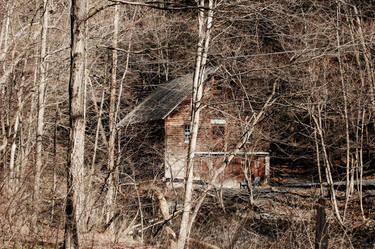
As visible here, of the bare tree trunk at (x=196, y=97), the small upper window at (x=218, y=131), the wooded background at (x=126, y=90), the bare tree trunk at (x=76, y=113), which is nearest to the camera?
the bare tree trunk at (x=76, y=113)

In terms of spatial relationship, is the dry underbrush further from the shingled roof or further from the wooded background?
the shingled roof

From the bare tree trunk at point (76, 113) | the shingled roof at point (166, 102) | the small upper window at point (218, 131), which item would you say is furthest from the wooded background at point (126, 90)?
the shingled roof at point (166, 102)

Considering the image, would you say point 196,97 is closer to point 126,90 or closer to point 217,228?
point 217,228

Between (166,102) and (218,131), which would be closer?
(218,131)

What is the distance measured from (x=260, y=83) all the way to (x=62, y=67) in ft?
21.9

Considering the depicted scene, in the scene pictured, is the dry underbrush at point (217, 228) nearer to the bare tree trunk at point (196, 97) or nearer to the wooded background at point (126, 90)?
the wooded background at point (126, 90)

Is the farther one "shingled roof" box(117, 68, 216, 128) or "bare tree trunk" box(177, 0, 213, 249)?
"shingled roof" box(117, 68, 216, 128)

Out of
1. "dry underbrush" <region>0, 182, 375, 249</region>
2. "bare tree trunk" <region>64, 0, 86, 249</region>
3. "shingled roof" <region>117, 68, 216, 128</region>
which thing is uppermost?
"shingled roof" <region>117, 68, 216, 128</region>

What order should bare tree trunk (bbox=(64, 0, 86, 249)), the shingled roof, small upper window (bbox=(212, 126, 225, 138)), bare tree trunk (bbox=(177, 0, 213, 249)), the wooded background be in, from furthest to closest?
the shingled roof, small upper window (bbox=(212, 126, 225, 138)), bare tree trunk (bbox=(177, 0, 213, 249)), the wooded background, bare tree trunk (bbox=(64, 0, 86, 249))

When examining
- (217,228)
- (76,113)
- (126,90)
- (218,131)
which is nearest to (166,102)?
(126,90)

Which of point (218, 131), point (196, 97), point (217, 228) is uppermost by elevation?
point (196, 97)

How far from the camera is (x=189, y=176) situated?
8977 millimetres

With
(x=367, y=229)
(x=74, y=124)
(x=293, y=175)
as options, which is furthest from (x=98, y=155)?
(x=293, y=175)

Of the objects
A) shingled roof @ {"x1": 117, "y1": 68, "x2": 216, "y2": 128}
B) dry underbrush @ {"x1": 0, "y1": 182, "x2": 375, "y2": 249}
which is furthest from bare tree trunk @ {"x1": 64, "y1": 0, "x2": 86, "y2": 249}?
shingled roof @ {"x1": 117, "y1": 68, "x2": 216, "y2": 128}
